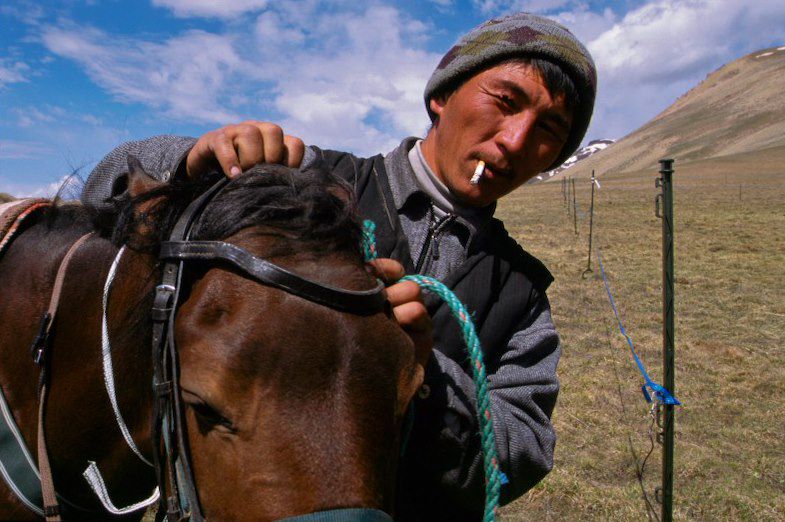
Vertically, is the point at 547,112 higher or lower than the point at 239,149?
higher

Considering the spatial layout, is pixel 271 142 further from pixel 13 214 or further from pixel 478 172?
pixel 13 214

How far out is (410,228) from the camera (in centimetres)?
192

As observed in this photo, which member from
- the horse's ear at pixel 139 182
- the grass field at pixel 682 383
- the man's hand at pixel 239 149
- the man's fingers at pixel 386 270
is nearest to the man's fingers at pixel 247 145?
the man's hand at pixel 239 149

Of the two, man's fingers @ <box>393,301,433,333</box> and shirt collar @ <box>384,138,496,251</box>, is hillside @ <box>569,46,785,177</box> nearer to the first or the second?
shirt collar @ <box>384,138,496,251</box>

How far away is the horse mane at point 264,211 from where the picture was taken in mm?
1271

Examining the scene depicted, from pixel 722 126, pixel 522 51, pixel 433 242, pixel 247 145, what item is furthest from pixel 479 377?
pixel 722 126

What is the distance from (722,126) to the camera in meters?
88.1

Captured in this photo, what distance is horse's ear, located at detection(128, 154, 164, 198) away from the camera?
1.45m

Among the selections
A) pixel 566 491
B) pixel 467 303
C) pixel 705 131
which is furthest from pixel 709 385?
pixel 705 131

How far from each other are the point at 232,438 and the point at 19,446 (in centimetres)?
92

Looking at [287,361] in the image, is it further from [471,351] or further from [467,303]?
[467,303]

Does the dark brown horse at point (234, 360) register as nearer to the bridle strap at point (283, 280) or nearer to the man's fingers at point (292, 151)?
the bridle strap at point (283, 280)

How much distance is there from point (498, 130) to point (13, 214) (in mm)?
1689

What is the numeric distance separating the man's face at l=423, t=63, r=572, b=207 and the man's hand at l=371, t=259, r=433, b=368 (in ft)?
1.94
